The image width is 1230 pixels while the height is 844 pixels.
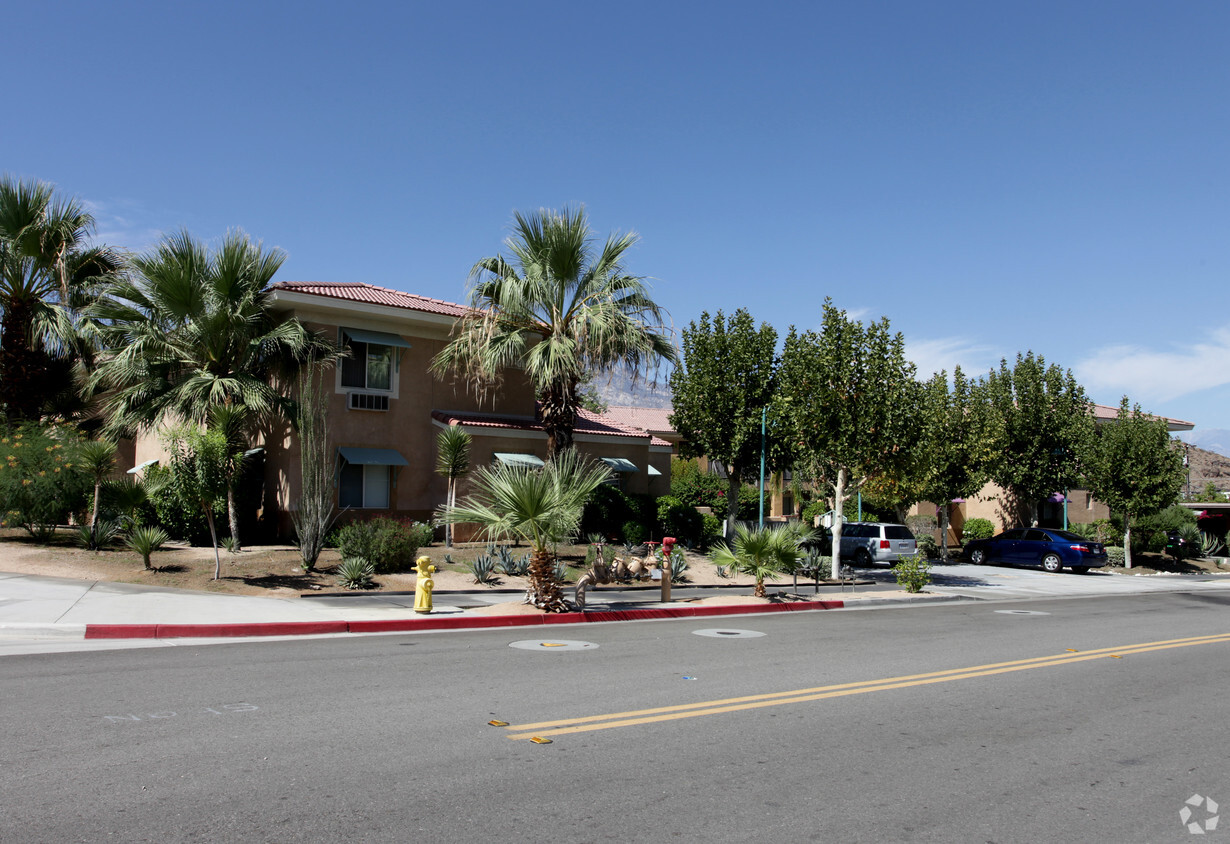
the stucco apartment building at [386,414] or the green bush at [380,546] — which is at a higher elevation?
the stucco apartment building at [386,414]

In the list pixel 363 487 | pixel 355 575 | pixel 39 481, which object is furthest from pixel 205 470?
pixel 363 487

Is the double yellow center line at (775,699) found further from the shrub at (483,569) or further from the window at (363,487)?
the window at (363,487)

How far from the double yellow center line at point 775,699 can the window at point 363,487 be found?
53.6ft

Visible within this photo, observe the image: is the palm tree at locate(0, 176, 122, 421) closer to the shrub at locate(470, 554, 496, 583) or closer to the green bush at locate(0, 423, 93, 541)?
the green bush at locate(0, 423, 93, 541)

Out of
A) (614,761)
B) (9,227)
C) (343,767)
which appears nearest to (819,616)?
(614,761)

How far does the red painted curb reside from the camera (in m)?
10.6

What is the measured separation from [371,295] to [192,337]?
567cm

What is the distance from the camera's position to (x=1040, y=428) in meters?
33.4

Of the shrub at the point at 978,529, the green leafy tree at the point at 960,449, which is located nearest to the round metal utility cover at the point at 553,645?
the green leafy tree at the point at 960,449

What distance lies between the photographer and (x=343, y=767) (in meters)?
5.33

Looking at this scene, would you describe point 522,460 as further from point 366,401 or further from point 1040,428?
point 1040,428

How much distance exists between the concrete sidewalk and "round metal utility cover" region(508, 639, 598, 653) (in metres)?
→ 1.84

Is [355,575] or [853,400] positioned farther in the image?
[853,400]

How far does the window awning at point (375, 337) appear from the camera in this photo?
71.1 feet
